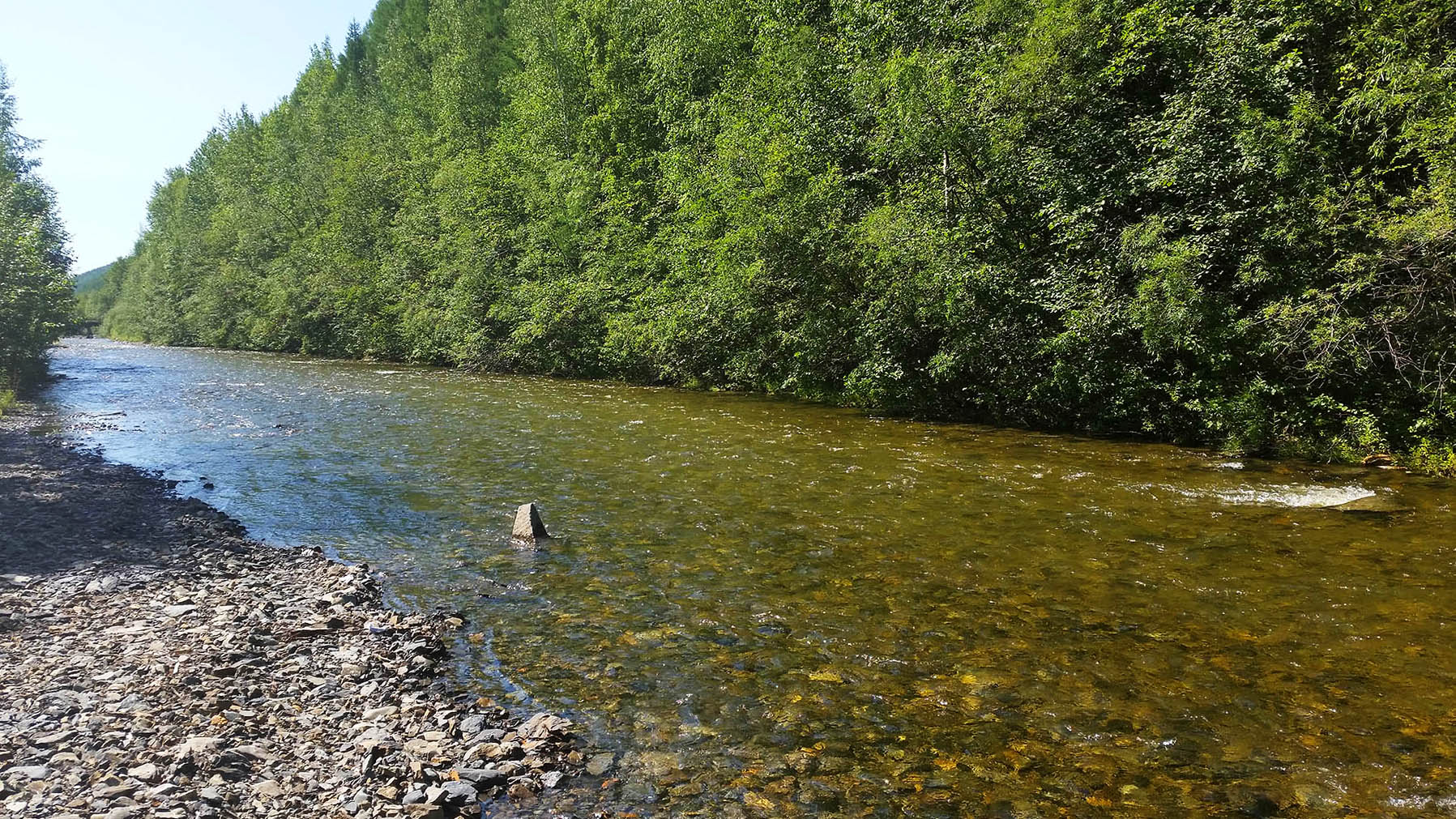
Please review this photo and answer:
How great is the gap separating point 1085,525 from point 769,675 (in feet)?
22.2

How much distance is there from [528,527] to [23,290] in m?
27.9

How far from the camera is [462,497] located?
44.2 ft

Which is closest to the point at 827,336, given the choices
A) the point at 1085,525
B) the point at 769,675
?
the point at 1085,525

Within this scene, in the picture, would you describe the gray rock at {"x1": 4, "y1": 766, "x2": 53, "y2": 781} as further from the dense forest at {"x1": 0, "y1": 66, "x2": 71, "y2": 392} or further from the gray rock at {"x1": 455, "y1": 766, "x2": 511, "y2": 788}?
the dense forest at {"x1": 0, "y1": 66, "x2": 71, "y2": 392}

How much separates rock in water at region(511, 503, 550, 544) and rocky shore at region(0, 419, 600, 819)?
2041 millimetres

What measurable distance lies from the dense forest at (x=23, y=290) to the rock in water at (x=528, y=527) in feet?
81.2

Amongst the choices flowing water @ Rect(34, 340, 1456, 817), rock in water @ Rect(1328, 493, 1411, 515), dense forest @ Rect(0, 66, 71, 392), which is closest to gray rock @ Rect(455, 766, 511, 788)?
flowing water @ Rect(34, 340, 1456, 817)

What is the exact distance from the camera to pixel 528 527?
425 inches

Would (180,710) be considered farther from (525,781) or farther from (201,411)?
(201,411)

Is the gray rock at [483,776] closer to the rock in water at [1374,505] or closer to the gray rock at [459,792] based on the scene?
the gray rock at [459,792]

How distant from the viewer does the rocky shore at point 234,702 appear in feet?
15.4

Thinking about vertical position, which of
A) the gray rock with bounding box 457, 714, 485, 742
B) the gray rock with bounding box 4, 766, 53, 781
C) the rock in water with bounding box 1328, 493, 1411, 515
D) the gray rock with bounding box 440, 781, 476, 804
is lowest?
the gray rock with bounding box 457, 714, 485, 742

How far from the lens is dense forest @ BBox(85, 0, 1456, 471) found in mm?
15031

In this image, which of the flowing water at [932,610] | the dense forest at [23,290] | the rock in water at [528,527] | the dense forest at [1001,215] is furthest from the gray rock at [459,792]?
the dense forest at [23,290]
